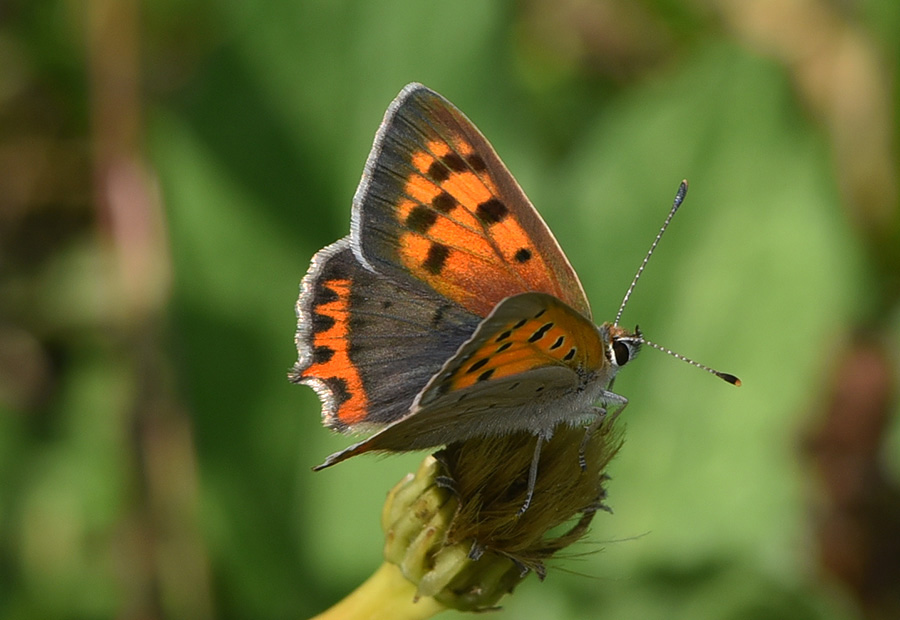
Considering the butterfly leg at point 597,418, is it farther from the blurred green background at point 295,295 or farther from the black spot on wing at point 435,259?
the blurred green background at point 295,295

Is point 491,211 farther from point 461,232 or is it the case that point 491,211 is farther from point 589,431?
point 589,431

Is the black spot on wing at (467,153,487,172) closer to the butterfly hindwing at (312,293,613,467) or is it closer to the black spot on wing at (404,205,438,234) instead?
the black spot on wing at (404,205,438,234)

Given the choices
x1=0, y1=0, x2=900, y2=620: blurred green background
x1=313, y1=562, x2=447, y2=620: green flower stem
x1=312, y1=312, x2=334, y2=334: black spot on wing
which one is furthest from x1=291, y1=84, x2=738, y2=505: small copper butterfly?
x1=0, y1=0, x2=900, y2=620: blurred green background

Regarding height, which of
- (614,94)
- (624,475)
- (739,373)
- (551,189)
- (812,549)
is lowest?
(812,549)

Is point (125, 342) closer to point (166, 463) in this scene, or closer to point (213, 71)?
point (166, 463)

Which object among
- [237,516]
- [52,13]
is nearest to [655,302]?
[237,516]

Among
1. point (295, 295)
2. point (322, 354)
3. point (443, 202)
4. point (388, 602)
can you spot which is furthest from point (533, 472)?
point (295, 295)

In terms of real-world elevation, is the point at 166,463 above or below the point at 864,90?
below
